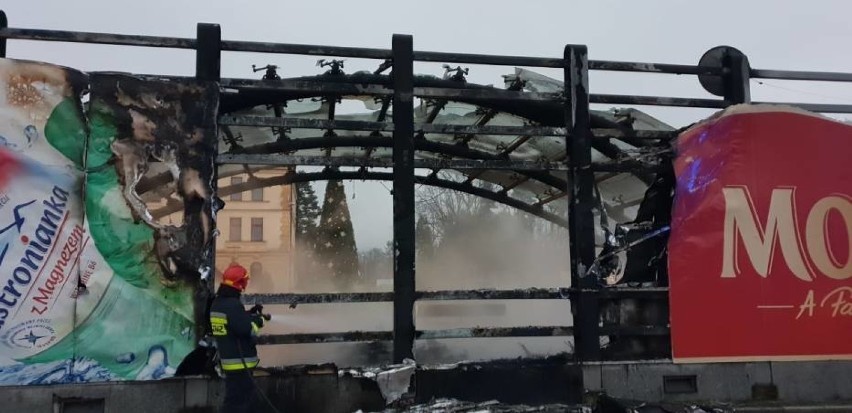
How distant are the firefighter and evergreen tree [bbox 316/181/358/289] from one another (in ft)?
32.0

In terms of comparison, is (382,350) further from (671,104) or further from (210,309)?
(671,104)

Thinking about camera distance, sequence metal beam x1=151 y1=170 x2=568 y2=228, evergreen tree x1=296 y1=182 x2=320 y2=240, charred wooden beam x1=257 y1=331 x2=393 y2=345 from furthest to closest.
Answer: evergreen tree x1=296 y1=182 x2=320 y2=240 → metal beam x1=151 y1=170 x2=568 y2=228 → charred wooden beam x1=257 y1=331 x2=393 y2=345

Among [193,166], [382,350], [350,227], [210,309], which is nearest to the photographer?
[210,309]

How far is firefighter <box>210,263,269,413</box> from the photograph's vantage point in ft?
18.1

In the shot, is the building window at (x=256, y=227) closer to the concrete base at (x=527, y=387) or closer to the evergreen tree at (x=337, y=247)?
the evergreen tree at (x=337, y=247)

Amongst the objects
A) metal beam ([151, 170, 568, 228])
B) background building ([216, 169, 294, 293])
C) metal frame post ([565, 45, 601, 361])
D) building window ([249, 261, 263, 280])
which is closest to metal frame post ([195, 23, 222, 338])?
background building ([216, 169, 294, 293])

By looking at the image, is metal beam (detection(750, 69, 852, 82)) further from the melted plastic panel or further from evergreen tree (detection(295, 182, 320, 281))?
evergreen tree (detection(295, 182, 320, 281))

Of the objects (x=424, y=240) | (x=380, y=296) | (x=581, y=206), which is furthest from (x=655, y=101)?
(x=424, y=240)

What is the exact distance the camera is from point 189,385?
6008mm

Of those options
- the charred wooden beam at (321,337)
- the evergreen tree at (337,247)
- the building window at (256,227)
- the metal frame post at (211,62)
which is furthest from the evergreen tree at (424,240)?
the metal frame post at (211,62)

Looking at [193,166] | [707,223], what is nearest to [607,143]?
[707,223]

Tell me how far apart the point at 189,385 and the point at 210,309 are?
33.2 inches

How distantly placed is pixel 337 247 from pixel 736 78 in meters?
11.3

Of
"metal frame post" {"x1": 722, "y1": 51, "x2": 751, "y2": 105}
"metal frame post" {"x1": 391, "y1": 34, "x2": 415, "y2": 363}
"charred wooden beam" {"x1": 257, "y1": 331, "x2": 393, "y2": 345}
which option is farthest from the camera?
"metal frame post" {"x1": 722, "y1": 51, "x2": 751, "y2": 105}
